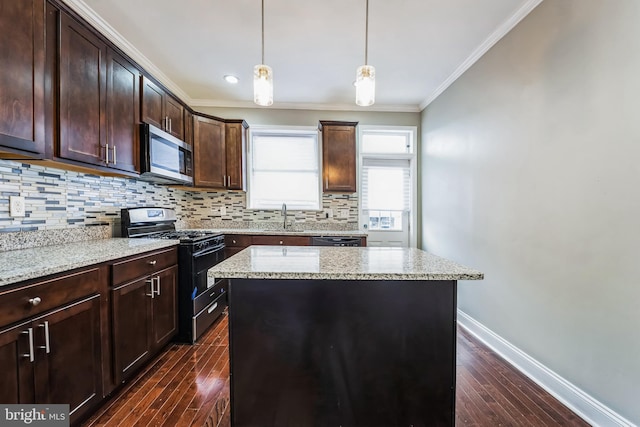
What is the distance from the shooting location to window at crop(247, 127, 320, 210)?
3729mm

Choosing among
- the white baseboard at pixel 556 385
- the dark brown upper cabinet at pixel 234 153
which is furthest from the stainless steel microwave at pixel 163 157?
the white baseboard at pixel 556 385

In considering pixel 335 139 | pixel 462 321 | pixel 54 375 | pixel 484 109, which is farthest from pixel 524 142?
pixel 54 375

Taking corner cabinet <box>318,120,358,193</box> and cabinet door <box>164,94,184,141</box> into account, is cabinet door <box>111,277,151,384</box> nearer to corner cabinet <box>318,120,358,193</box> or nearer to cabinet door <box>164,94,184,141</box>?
cabinet door <box>164,94,184,141</box>

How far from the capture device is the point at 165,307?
208 cm

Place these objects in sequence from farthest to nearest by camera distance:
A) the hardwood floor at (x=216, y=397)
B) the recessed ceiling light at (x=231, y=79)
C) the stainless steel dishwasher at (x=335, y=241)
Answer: the stainless steel dishwasher at (x=335, y=241) → the recessed ceiling light at (x=231, y=79) → the hardwood floor at (x=216, y=397)

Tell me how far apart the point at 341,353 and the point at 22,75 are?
2.16 meters

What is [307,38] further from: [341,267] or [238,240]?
[238,240]

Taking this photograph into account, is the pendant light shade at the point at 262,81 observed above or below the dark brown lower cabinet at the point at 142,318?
above

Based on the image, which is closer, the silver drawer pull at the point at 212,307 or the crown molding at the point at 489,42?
the crown molding at the point at 489,42

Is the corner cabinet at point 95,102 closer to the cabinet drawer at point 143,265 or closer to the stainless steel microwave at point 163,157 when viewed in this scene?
the stainless steel microwave at point 163,157

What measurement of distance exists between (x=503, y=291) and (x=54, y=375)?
2.94 meters

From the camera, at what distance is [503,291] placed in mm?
2117

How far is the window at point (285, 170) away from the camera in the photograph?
373 centimetres

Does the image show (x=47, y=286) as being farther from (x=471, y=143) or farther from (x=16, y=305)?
(x=471, y=143)
